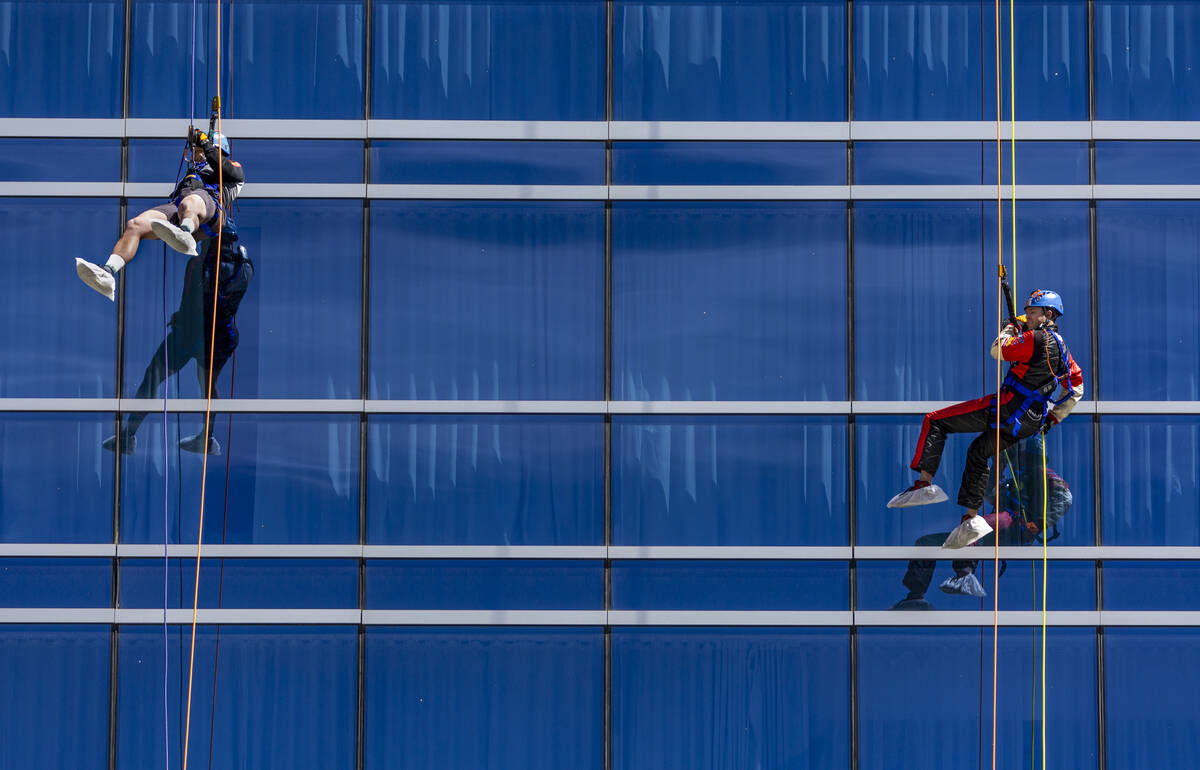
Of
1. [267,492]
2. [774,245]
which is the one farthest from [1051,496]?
[267,492]

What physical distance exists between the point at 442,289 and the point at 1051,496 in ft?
18.4

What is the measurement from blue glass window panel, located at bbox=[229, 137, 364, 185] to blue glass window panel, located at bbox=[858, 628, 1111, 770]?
6.06 metres

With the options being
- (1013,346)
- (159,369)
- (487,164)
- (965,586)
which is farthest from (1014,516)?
(159,369)

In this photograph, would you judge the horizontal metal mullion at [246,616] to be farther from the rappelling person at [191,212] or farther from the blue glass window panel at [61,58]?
the blue glass window panel at [61,58]

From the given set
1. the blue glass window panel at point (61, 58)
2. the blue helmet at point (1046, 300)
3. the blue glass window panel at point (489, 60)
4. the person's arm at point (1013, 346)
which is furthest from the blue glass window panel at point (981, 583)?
the blue glass window panel at point (61, 58)

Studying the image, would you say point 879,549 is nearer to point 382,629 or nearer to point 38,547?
point 382,629

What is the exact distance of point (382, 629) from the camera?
12.1 metres

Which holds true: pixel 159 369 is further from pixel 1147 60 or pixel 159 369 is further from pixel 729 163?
pixel 1147 60

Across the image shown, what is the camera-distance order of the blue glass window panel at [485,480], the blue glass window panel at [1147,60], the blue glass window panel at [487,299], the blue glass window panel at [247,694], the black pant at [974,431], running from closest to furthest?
the black pant at [974,431] < the blue glass window panel at [247,694] < the blue glass window panel at [485,480] < the blue glass window panel at [487,299] < the blue glass window panel at [1147,60]

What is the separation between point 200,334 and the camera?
12250 mm

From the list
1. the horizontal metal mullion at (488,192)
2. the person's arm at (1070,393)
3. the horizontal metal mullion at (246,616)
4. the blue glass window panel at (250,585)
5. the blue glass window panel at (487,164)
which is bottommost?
the horizontal metal mullion at (246,616)

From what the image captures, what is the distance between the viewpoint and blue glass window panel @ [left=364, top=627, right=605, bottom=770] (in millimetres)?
12109

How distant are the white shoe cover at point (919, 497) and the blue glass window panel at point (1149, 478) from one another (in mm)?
1808

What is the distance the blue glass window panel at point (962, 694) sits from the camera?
12.1m
